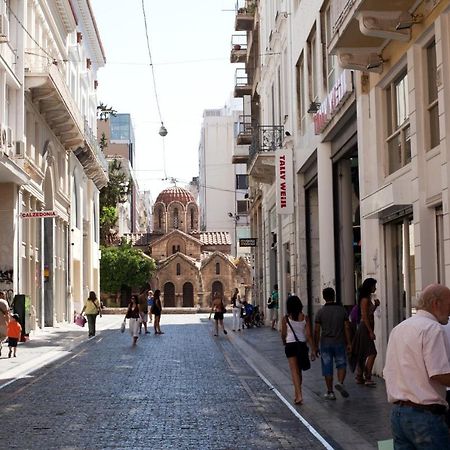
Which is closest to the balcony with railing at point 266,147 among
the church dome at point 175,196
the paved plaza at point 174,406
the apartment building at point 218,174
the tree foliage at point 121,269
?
the paved plaza at point 174,406

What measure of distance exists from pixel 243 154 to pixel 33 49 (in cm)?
1642

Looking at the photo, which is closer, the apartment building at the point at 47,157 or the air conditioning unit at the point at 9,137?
the air conditioning unit at the point at 9,137

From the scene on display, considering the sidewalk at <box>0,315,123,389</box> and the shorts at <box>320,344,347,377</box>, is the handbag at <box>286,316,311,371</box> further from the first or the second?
the sidewalk at <box>0,315,123,389</box>

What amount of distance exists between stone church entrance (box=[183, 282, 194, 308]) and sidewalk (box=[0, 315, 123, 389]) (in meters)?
60.6

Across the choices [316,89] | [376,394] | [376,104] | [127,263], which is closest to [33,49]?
[316,89]

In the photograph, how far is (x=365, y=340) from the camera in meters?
14.8

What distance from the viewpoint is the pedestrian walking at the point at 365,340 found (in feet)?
47.6

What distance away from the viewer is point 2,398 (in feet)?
45.6

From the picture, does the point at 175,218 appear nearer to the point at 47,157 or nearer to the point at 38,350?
the point at 47,157

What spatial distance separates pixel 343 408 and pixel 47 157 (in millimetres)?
27202

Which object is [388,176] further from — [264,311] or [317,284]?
[264,311]

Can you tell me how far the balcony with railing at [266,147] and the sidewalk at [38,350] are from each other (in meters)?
8.59

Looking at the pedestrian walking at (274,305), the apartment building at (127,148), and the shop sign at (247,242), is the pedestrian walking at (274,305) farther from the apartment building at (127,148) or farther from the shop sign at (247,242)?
the apartment building at (127,148)

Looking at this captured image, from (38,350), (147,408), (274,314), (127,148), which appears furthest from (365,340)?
(127,148)
